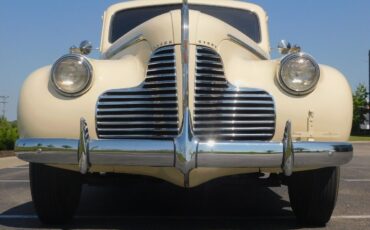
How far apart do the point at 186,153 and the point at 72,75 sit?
1.11 meters

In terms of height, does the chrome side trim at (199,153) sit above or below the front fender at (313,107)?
below

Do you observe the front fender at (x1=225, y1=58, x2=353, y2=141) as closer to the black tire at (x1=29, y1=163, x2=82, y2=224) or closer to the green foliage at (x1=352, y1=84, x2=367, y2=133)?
the black tire at (x1=29, y1=163, x2=82, y2=224)

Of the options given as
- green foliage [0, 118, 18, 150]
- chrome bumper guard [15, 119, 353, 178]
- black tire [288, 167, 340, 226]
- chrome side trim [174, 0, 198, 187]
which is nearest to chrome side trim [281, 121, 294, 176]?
chrome bumper guard [15, 119, 353, 178]

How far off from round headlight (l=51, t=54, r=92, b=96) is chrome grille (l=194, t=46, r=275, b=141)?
2.61 feet

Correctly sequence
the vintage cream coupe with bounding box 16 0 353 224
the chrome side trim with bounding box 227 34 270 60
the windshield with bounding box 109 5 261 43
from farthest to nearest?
the windshield with bounding box 109 5 261 43
the chrome side trim with bounding box 227 34 270 60
the vintage cream coupe with bounding box 16 0 353 224

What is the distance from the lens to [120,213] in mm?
4980

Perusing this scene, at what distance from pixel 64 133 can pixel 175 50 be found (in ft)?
3.18

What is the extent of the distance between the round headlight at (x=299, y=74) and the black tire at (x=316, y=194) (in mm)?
685

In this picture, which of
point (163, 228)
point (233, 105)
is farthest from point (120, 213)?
point (233, 105)

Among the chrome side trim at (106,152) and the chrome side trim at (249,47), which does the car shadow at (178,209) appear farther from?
the chrome side trim at (249,47)

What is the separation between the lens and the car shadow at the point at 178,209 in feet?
14.6

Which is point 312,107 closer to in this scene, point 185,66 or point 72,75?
point 185,66

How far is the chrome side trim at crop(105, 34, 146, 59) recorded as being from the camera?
454 cm

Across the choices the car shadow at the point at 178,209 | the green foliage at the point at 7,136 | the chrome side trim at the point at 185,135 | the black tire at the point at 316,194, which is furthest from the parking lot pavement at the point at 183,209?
the green foliage at the point at 7,136
